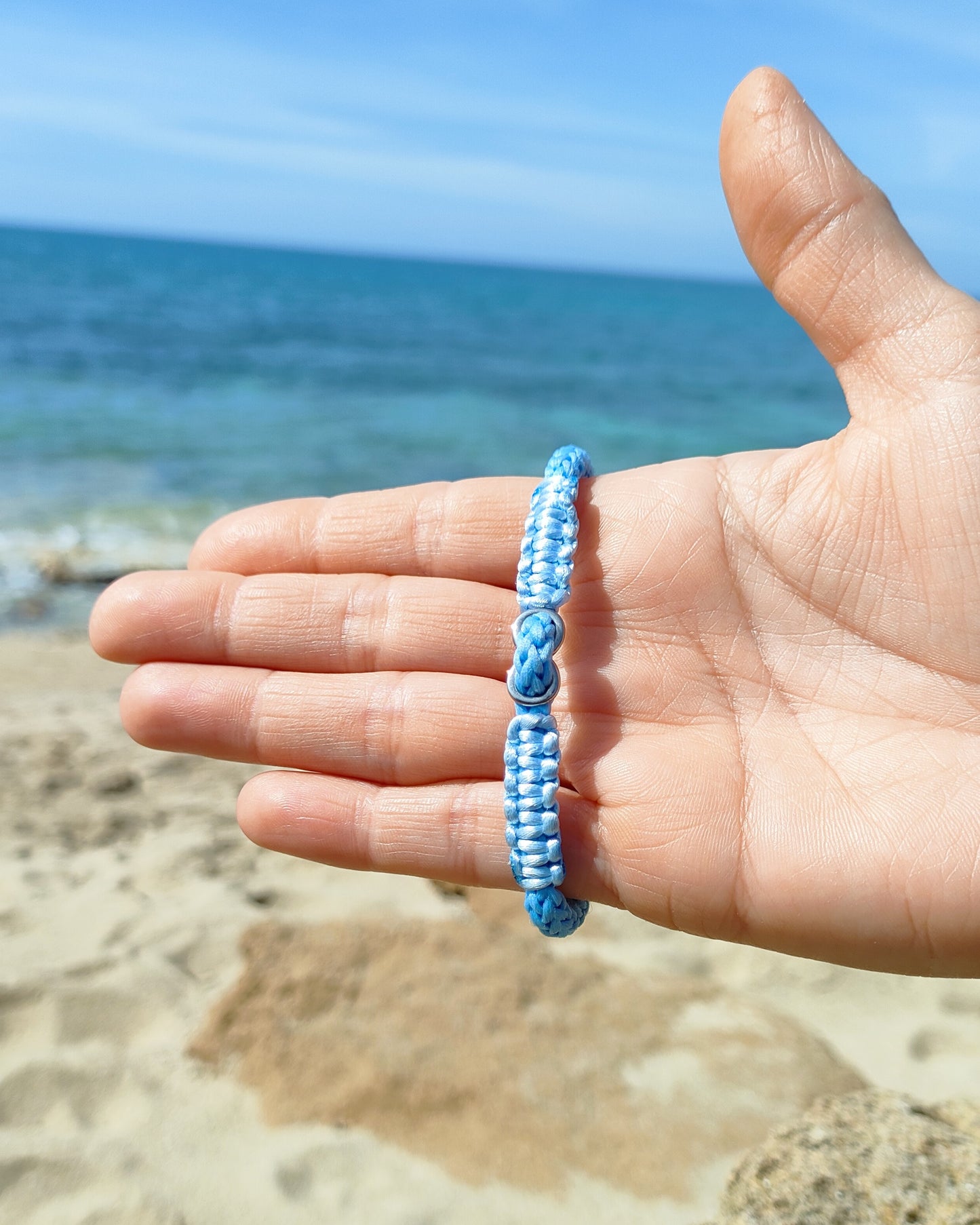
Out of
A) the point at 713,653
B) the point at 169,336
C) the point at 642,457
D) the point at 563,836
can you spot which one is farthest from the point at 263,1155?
the point at 169,336

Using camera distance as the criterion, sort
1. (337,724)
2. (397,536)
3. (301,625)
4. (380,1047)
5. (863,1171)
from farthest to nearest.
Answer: (380,1047), (397,536), (301,625), (337,724), (863,1171)

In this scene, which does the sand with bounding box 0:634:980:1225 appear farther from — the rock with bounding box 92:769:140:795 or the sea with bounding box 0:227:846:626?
the sea with bounding box 0:227:846:626

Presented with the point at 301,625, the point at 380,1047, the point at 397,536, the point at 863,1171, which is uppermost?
the point at 397,536

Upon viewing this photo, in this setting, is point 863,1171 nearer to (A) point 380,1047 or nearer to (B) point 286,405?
(A) point 380,1047

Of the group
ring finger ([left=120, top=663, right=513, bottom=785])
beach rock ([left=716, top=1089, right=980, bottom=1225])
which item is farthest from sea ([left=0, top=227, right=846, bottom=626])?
beach rock ([left=716, top=1089, right=980, bottom=1225])

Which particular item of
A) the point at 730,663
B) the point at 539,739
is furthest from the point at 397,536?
the point at 730,663

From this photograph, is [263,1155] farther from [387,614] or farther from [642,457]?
[642,457]
